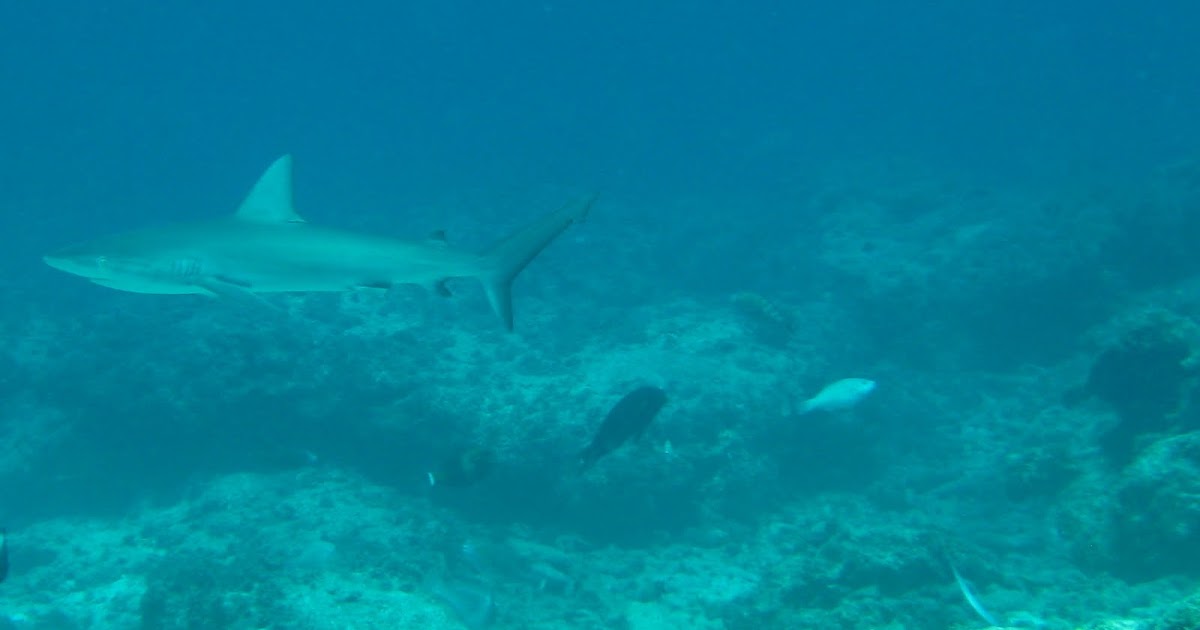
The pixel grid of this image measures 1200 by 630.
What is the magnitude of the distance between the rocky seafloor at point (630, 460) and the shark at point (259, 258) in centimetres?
403

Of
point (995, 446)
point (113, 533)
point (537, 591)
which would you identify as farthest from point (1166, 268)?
point (113, 533)

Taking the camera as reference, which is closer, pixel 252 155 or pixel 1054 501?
pixel 1054 501

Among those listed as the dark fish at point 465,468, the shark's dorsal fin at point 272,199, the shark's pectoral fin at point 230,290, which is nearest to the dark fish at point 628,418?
the dark fish at point 465,468

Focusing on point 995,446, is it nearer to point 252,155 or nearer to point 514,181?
point 514,181

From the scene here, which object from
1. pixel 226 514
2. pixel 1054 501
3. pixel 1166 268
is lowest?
pixel 226 514

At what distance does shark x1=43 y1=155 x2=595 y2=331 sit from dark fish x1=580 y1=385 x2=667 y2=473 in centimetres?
277

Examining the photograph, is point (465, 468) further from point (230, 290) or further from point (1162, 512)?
point (1162, 512)

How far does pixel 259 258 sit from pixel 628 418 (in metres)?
4.45

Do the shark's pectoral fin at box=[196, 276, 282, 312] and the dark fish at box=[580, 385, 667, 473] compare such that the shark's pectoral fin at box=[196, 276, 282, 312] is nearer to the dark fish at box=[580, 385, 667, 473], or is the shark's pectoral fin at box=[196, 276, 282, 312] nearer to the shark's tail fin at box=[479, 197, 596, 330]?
the shark's tail fin at box=[479, 197, 596, 330]

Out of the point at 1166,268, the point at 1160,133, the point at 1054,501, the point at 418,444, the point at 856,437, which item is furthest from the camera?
the point at 1160,133

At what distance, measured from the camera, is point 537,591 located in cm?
990

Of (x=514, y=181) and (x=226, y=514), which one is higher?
(x=514, y=181)

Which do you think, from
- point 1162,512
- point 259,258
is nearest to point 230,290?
point 259,258

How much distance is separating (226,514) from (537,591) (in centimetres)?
524
